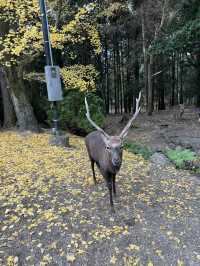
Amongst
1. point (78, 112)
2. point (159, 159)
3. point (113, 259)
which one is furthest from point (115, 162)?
point (78, 112)

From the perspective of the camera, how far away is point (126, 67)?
23.2m

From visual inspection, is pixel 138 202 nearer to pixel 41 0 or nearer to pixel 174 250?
pixel 174 250

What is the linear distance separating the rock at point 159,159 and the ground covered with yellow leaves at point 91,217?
1088 millimetres

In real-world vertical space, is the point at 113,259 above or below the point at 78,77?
below

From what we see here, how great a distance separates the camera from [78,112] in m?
11.8

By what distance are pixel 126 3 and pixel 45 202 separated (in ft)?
47.0

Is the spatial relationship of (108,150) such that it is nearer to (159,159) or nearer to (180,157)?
(159,159)

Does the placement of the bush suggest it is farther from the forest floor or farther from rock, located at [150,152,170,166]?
Answer: rock, located at [150,152,170,166]

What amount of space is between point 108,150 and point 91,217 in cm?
121

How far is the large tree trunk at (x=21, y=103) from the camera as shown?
10.8 meters

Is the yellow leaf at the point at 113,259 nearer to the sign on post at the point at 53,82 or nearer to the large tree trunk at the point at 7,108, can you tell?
the sign on post at the point at 53,82

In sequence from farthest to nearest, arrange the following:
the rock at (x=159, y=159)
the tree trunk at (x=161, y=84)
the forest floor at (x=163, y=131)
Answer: the tree trunk at (x=161, y=84) → the forest floor at (x=163, y=131) → the rock at (x=159, y=159)

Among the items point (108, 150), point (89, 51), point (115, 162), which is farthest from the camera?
point (89, 51)

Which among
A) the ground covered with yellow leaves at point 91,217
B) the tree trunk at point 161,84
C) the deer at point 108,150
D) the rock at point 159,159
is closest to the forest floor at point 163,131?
the rock at point 159,159
